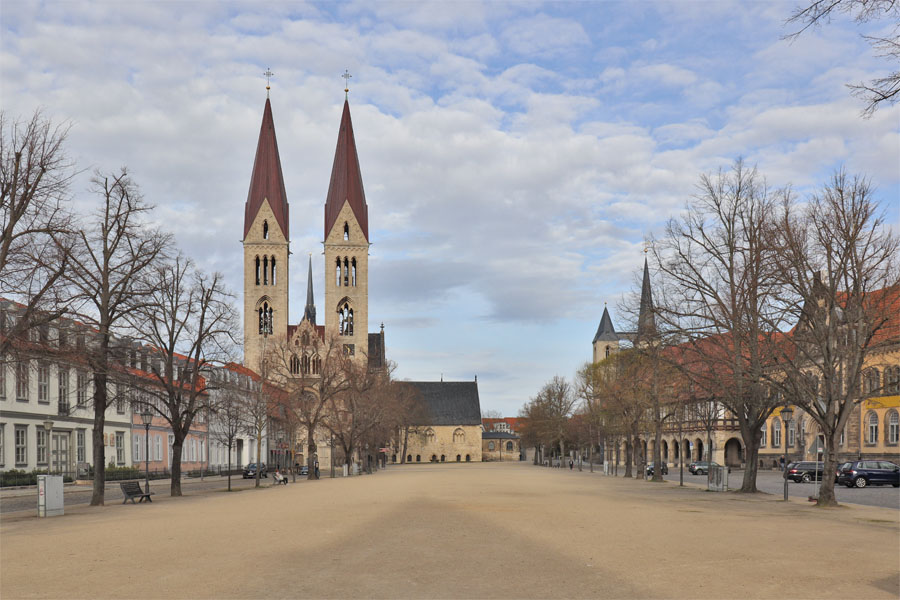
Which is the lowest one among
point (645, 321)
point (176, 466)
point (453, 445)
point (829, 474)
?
point (453, 445)

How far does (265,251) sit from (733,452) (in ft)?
201

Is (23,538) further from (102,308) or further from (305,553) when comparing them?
(102,308)

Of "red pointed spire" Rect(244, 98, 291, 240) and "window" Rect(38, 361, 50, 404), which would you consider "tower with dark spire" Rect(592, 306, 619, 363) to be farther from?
"window" Rect(38, 361, 50, 404)

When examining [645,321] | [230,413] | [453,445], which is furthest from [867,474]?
[453,445]

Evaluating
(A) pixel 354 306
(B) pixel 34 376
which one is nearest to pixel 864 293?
(B) pixel 34 376

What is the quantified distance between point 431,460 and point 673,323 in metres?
127

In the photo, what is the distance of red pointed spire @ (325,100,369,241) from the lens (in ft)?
376

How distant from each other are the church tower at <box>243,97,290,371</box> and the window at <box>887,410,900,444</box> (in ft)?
229

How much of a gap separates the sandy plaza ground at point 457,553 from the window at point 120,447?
1359 inches

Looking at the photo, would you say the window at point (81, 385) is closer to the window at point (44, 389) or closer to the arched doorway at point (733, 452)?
the window at point (44, 389)

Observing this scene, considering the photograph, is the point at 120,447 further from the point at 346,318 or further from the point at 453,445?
the point at 453,445

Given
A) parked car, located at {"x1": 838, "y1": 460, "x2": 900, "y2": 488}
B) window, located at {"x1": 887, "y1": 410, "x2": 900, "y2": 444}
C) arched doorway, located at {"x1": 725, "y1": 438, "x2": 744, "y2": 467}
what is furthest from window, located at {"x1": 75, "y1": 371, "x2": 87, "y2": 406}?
arched doorway, located at {"x1": 725, "y1": 438, "x2": 744, "y2": 467}

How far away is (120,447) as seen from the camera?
60.9 metres

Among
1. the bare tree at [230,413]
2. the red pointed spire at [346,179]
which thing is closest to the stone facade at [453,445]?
the red pointed spire at [346,179]
